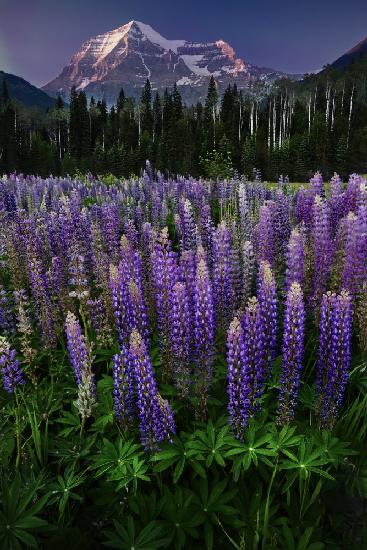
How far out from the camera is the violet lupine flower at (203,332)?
3.37 metres

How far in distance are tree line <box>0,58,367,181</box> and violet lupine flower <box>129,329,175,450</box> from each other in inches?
1907

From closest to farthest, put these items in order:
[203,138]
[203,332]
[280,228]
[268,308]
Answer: [203,332] < [268,308] < [280,228] < [203,138]

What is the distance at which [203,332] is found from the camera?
340 centimetres

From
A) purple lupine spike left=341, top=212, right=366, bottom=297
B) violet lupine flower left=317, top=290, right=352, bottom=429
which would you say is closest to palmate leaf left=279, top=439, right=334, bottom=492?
violet lupine flower left=317, top=290, right=352, bottom=429

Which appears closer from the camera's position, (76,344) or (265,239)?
(76,344)

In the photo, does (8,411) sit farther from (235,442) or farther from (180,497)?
(235,442)

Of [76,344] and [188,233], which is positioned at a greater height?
[188,233]

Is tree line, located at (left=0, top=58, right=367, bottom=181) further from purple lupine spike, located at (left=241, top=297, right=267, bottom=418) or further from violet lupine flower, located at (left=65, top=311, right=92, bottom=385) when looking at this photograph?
purple lupine spike, located at (left=241, top=297, right=267, bottom=418)

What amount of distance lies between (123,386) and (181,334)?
625 millimetres

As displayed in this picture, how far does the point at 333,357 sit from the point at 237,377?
0.81 m

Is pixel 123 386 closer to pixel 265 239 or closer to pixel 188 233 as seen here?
pixel 265 239

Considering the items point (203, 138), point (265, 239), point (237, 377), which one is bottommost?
point (237, 377)

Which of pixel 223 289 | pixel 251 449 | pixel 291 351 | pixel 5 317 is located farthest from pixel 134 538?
pixel 5 317

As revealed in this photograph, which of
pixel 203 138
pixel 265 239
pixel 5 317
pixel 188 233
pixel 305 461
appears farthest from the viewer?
pixel 203 138
